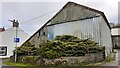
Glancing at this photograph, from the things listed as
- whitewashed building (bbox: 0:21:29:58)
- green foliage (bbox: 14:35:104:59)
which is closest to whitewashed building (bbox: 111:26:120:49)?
green foliage (bbox: 14:35:104:59)

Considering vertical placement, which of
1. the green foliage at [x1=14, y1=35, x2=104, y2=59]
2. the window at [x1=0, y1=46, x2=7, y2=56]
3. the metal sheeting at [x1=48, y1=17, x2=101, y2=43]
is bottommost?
the window at [x1=0, y1=46, x2=7, y2=56]

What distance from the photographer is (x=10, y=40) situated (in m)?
32.8

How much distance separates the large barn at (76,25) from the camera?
21.7 m

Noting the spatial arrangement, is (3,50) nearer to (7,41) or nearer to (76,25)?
(7,41)

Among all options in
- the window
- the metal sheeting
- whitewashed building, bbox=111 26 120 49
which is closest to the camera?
the metal sheeting

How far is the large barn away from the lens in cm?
2166

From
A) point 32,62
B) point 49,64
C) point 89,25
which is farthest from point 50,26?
point 49,64

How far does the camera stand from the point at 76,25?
23250mm

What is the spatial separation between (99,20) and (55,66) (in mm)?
8149

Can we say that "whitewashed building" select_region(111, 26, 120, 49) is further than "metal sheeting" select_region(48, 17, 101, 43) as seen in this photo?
Yes

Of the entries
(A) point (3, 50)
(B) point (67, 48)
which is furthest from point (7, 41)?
(B) point (67, 48)

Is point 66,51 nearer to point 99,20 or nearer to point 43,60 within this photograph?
point 43,60

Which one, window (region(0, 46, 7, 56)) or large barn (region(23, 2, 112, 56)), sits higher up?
large barn (region(23, 2, 112, 56))

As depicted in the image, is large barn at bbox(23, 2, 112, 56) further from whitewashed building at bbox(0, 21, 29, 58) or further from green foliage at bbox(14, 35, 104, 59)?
whitewashed building at bbox(0, 21, 29, 58)
